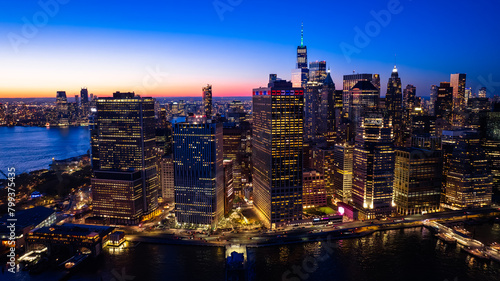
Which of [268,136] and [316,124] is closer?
[268,136]

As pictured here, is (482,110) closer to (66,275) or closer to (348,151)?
(348,151)

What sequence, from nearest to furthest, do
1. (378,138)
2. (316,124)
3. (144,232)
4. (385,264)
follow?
(385,264), (144,232), (378,138), (316,124)

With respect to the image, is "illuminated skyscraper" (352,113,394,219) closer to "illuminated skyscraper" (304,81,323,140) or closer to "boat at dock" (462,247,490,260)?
"boat at dock" (462,247,490,260)

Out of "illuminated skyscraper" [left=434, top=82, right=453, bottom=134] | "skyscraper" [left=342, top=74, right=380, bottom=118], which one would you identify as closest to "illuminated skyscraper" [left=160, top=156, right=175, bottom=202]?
"skyscraper" [left=342, top=74, right=380, bottom=118]

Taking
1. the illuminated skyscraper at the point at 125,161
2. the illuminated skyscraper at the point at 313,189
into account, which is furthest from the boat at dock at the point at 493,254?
the illuminated skyscraper at the point at 125,161

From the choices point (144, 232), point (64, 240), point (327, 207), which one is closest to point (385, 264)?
point (327, 207)
